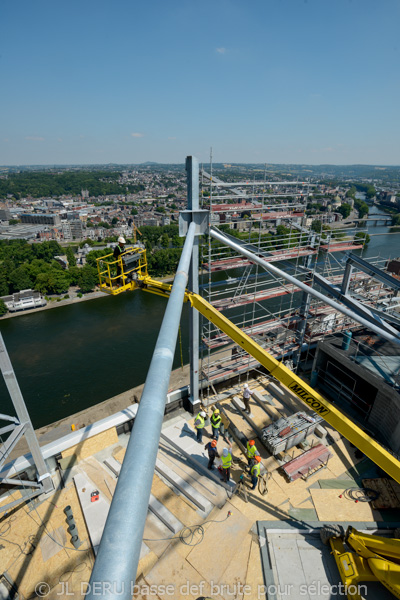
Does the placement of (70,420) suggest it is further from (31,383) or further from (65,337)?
(65,337)

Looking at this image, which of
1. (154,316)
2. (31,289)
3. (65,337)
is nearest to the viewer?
(65,337)

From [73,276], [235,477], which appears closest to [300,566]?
[235,477]

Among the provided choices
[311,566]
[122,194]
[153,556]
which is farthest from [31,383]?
[122,194]

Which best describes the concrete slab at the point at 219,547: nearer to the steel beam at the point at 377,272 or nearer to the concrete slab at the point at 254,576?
the concrete slab at the point at 254,576

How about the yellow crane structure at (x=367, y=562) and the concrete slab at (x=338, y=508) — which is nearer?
the yellow crane structure at (x=367, y=562)

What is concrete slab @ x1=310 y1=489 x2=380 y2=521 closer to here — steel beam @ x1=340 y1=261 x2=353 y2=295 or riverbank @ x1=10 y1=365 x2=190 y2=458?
steel beam @ x1=340 y1=261 x2=353 y2=295

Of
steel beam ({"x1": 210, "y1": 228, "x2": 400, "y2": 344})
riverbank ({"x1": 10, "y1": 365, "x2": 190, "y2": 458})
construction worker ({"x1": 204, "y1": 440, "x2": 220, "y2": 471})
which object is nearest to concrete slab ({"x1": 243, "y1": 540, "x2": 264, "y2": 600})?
construction worker ({"x1": 204, "y1": 440, "x2": 220, "y2": 471})

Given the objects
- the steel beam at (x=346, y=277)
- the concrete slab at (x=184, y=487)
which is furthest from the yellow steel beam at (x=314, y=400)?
the steel beam at (x=346, y=277)
